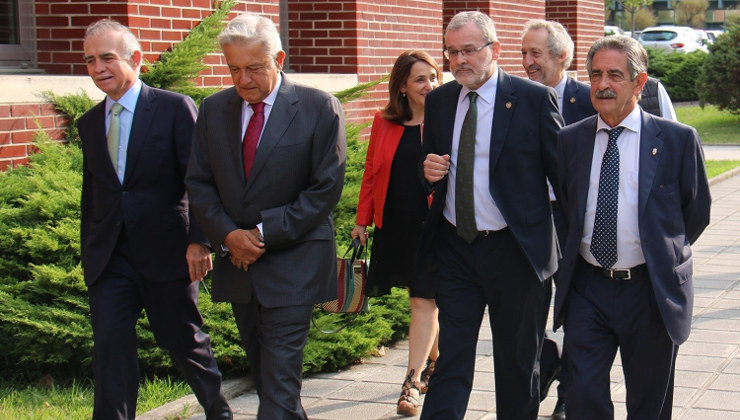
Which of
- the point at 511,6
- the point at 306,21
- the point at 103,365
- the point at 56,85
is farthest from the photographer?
the point at 511,6

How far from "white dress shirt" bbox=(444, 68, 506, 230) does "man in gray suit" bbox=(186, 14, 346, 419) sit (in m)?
0.55

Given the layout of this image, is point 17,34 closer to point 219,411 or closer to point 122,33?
point 122,33

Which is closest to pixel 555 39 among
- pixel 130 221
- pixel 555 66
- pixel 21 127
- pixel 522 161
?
pixel 555 66

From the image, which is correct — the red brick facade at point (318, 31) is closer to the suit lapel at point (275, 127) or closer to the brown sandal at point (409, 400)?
the suit lapel at point (275, 127)

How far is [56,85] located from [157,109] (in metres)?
2.05

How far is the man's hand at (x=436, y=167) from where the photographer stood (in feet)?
15.6

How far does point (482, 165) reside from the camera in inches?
189

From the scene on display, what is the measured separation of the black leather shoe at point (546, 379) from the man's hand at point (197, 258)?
6.27 ft

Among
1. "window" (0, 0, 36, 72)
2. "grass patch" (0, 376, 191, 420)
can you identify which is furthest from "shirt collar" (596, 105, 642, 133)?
"window" (0, 0, 36, 72)

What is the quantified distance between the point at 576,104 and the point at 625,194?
170cm

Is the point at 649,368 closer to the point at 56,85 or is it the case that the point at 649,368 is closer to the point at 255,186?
the point at 255,186

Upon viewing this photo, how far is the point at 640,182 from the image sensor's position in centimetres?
429

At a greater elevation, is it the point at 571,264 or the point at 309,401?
the point at 571,264

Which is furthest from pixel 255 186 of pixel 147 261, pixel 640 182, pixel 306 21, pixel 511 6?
pixel 511 6
